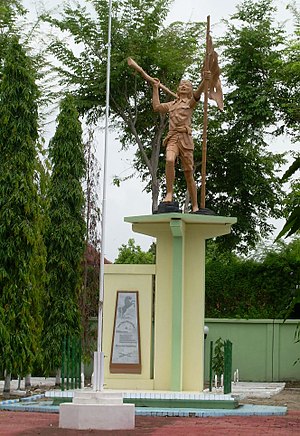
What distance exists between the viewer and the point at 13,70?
1680cm

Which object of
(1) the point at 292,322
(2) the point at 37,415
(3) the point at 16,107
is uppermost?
(3) the point at 16,107

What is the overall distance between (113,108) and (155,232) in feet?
39.3

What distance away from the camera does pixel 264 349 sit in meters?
25.1

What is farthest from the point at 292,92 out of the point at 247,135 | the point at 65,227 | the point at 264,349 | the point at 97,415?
the point at 97,415

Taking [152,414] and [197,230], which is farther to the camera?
[197,230]

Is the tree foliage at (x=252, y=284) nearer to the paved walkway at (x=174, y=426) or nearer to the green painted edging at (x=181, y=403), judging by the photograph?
the green painted edging at (x=181, y=403)

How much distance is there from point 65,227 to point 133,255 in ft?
66.4

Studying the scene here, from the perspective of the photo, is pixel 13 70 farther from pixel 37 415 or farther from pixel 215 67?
pixel 37 415

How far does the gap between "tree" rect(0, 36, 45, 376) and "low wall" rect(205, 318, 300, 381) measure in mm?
9362

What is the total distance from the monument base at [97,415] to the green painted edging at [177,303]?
432 cm

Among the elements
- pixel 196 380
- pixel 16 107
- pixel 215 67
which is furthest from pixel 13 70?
pixel 196 380

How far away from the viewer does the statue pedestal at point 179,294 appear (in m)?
15.4

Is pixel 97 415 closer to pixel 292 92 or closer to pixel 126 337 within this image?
pixel 126 337

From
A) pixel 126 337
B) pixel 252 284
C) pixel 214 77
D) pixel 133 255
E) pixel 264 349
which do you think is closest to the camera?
pixel 126 337
